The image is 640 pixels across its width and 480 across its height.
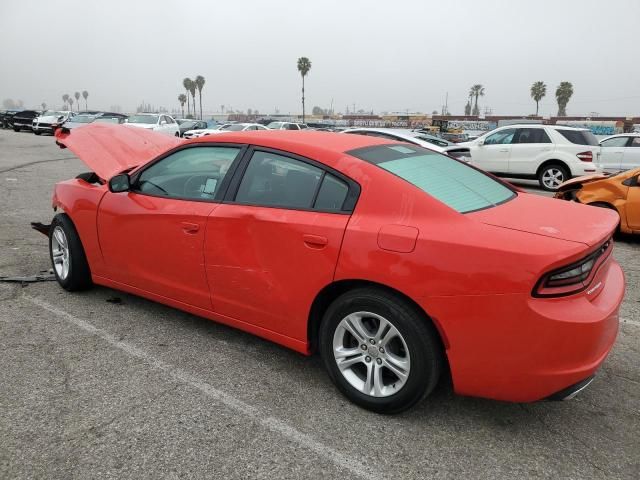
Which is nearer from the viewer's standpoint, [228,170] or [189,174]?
[228,170]

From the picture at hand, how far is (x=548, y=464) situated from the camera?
Result: 7.63 feet

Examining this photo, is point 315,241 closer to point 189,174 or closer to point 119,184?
point 189,174

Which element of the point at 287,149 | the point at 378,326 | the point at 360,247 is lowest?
the point at 378,326

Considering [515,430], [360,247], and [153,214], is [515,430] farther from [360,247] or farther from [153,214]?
[153,214]

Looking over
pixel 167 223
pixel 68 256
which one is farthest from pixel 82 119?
pixel 167 223

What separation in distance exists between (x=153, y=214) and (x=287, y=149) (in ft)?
3.76

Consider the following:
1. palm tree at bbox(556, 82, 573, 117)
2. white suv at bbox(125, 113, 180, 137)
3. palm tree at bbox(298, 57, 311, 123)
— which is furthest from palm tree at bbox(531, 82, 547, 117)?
white suv at bbox(125, 113, 180, 137)

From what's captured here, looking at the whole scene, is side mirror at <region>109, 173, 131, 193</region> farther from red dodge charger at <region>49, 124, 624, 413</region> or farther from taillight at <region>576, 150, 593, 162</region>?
taillight at <region>576, 150, 593, 162</region>

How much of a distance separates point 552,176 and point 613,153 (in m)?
2.38

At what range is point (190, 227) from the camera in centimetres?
327

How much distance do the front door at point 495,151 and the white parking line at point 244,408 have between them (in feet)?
36.0

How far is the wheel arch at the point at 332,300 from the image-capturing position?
2.45 metres

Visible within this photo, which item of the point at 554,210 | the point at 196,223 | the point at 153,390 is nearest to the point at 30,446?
the point at 153,390

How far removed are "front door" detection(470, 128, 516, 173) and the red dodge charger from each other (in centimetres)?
990
